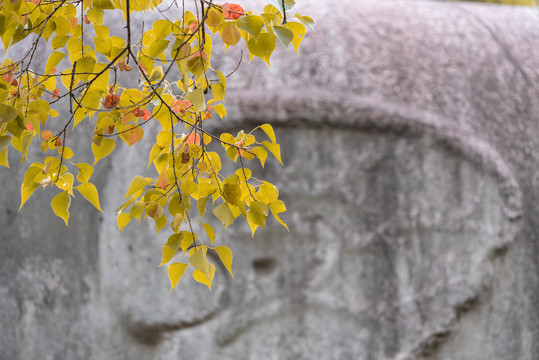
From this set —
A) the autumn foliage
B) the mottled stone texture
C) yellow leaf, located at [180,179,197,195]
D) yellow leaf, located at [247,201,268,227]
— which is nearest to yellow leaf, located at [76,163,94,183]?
the autumn foliage

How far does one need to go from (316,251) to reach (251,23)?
97cm

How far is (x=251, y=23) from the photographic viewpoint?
0.84 m

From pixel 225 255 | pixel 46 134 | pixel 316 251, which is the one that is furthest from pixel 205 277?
pixel 316 251

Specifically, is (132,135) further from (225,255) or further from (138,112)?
(225,255)

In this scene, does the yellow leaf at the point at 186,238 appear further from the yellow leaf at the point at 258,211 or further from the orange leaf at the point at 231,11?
the orange leaf at the point at 231,11

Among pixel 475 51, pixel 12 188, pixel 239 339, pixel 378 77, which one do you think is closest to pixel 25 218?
pixel 12 188

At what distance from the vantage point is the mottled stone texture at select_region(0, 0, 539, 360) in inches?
67.2

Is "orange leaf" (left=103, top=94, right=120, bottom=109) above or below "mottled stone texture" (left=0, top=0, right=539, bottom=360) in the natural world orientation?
above

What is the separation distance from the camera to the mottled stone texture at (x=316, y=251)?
1708mm

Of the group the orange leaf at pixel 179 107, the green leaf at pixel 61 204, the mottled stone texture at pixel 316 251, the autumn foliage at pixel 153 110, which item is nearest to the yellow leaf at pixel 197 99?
the autumn foliage at pixel 153 110

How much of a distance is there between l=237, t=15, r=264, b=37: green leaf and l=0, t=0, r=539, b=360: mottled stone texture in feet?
2.80

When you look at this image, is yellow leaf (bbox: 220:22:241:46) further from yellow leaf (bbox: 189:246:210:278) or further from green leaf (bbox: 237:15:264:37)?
yellow leaf (bbox: 189:246:210:278)

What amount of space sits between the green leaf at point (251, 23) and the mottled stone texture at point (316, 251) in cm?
85

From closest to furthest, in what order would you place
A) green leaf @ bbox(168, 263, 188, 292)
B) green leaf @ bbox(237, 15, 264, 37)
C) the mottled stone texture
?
green leaf @ bbox(237, 15, 264, 37)
green leaf @ bbox(168, 263, 188, 292)
the mottled stone texture
